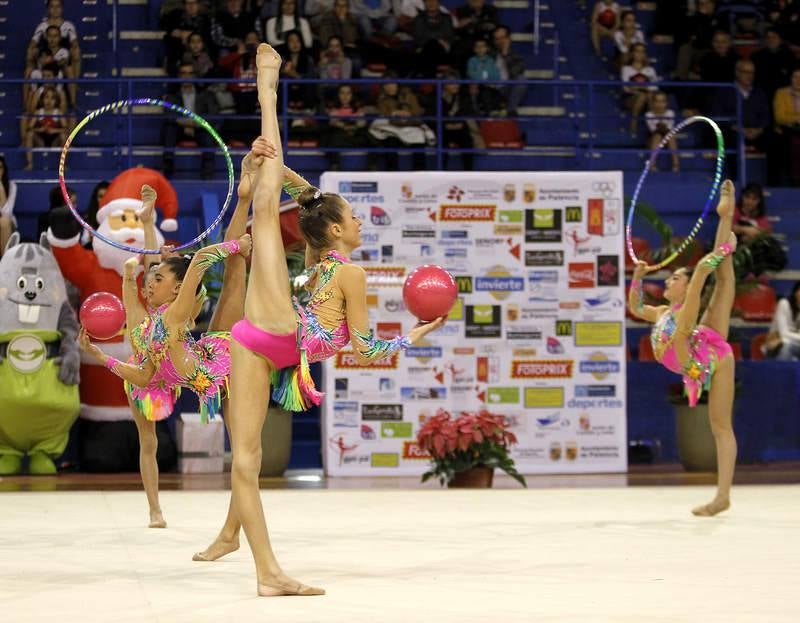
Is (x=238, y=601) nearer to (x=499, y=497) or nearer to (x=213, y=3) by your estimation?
(x=499, y=497)

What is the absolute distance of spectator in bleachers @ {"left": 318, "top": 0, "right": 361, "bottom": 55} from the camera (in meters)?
13.3

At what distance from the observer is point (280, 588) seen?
4.64 m

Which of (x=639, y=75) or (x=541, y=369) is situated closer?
(x=541, y=369)

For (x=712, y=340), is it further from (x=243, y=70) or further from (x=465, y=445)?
(x=243, y=70)

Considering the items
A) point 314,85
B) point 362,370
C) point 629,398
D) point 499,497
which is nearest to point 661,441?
point 629,398

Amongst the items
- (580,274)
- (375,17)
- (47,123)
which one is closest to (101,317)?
(580,274)

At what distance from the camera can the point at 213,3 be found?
13.8 m

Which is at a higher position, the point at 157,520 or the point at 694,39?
the point at 694,39

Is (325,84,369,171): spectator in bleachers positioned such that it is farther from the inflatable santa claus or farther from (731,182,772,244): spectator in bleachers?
(731,182,772,244): spectator in bleachers

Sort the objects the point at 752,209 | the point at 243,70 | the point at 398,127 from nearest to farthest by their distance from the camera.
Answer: the point at 752,209
the point at 398,127
the point at 243,70

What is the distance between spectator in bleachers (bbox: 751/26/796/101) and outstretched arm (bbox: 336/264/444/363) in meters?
9.91

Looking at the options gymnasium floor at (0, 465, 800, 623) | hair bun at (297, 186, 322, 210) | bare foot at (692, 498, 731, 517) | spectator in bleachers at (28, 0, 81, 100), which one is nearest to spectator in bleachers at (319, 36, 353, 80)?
spectator in bleachers at (28, 0, 81, 100)

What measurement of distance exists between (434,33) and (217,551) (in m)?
8.67

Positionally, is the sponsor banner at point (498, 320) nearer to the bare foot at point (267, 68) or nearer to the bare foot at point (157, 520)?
the bare foot at point (157, 520)
